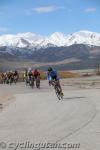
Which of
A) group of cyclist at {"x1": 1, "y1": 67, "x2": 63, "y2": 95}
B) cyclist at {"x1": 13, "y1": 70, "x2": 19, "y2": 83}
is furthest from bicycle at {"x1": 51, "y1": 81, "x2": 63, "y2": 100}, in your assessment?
cyclist at {"x1": 13, "y1": 70, "x2": 19, "y2": 83}

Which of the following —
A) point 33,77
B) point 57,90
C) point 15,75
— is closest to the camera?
point 57,90

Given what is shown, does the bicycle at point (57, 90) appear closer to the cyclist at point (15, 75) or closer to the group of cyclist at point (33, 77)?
the group of cyclist at point (33, 77)

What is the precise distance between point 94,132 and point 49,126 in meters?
2.03

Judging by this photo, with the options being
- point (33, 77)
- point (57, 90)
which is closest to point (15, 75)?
point (33, 77)

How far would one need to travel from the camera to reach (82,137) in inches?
475

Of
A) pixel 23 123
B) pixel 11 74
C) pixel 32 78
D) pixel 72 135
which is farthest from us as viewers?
pixel 11 74

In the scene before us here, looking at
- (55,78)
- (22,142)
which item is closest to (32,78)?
(55,78)

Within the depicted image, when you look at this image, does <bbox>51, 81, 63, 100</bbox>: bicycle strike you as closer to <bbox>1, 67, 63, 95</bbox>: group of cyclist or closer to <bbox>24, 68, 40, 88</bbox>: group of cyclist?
<bbox>1, 67, 63, 95</bbox>: group of cyclist

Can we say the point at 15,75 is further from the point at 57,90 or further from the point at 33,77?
the point at 57,90

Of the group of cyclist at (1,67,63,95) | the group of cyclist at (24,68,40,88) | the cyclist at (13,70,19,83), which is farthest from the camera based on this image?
the cyclist at (13,70,19,83)

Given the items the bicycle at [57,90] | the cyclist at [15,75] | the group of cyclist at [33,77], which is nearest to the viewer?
the bicycle at [57,90]

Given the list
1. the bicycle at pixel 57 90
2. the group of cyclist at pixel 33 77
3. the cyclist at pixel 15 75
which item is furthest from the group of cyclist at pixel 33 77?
the bicycle at pixel 57 90

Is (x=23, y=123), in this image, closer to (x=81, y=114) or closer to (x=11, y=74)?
(x=81, y=114)

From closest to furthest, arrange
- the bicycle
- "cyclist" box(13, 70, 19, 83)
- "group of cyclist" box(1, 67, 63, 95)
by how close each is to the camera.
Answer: the bicycle < "group of cyclist" box(1, 67, 63, 95) < "cyclist" box(13, 70, 19, 83)
